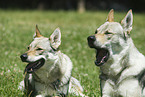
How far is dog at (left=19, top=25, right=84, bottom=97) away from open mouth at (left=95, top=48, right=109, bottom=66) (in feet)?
3.23

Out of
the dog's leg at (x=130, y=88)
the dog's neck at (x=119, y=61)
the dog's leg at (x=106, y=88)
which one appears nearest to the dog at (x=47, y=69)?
the dog's leg at (x=106, y=88)

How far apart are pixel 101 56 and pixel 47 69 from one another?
3.83 ft

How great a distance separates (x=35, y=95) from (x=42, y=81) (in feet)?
1.08

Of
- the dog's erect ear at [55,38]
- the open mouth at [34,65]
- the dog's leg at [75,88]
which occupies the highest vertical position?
the dog's erect ear at [55,38]

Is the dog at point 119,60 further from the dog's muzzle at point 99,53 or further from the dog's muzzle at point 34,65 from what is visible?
the dog's muzzle at point 34,65

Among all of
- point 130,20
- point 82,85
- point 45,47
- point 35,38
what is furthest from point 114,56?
point 82,85

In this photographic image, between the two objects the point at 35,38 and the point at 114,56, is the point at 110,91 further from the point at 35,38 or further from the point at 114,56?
the point at 35,38

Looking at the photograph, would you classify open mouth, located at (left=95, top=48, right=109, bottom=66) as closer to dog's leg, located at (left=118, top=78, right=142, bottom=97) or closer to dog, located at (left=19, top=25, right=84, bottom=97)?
dog's leg, located at (left=118, top=78, right=142, bottom=97)

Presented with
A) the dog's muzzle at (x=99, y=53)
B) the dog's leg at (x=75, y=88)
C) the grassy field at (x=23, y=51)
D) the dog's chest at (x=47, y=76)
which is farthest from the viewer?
the grassy field at (x=23, y=51)

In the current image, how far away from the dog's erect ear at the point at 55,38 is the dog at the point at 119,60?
0.97m

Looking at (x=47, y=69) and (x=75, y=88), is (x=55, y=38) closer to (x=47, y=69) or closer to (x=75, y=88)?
(x=47, y=69)

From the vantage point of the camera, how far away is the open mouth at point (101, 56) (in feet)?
12.6

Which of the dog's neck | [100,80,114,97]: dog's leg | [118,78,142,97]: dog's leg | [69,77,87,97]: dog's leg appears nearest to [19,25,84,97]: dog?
[69,77,87,97]: dog's leg

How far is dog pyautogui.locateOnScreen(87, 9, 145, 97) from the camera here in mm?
3849
